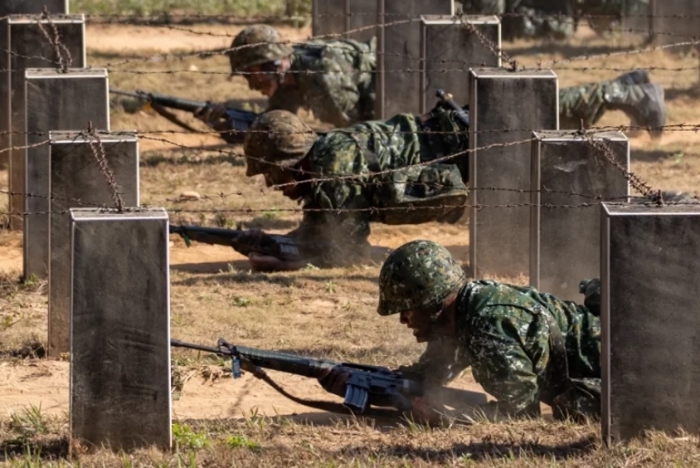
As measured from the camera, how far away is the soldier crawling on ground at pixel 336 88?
13.1 m

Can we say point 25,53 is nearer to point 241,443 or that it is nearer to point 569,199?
point 569,199

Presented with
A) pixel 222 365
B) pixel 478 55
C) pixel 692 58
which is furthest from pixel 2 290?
pixel 692 58

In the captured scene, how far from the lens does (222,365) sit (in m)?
7.65

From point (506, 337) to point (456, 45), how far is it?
5.63 metres

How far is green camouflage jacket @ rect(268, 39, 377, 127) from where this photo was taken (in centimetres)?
1361

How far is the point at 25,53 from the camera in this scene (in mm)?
10977

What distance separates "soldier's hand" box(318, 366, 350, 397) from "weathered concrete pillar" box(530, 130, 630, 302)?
1914mm

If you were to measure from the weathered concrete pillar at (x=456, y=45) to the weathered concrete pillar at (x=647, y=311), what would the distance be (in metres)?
5.37

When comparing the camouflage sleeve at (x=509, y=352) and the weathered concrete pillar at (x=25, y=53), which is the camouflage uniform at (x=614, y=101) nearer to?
the weathered concrete pillar at (x=25, y=53)

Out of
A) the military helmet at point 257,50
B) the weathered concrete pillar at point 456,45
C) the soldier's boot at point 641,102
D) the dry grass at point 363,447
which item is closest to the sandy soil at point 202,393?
the dry grass at point 363,447

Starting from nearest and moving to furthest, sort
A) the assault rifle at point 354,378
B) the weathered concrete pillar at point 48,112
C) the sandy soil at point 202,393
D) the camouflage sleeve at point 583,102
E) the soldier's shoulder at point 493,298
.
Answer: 1. the soldier's shoulder at point 493,298
2. the assault rifle at point 354,378
3. the sandy soil at point 202,393
4. the weathered concrete pillar at point 48,112
5. the camouflage sleeve at point 583,102

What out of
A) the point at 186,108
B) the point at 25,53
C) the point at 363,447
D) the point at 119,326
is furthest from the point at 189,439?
the point at 186,108

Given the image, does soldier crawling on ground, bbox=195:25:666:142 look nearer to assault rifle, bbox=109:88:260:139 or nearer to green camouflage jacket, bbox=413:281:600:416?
assault rifle, bbox=109:88:260:139

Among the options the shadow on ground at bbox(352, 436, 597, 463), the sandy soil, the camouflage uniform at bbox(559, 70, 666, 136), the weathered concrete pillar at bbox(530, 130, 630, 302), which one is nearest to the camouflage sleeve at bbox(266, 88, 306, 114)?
the camouflage uniform at bbox(559, 70, 666, 136)
